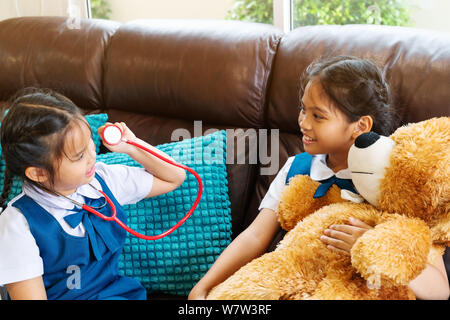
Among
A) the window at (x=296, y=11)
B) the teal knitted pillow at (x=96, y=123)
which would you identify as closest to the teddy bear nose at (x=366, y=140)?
the teal knitted pillow at (x=96, y=123)

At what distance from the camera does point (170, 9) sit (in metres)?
3.02

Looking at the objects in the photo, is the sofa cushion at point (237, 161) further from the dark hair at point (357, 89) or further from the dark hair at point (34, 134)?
the dark hair at point (34, 134)

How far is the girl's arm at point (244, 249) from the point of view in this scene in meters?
1.18

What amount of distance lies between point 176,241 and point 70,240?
1.20 ft

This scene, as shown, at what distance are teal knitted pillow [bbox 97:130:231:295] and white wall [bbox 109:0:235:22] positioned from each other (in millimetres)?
1753

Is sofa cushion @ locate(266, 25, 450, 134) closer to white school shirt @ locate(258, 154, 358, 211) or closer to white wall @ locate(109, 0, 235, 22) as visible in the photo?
white school shirt @ locate(258, 154, 358, 211)

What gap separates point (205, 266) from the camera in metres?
1.39

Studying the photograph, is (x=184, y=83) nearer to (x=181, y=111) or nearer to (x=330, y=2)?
(x=181, y=111)

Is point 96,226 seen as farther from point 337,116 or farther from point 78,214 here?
point 337,116

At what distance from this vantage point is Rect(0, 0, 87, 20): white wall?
2.31 metres

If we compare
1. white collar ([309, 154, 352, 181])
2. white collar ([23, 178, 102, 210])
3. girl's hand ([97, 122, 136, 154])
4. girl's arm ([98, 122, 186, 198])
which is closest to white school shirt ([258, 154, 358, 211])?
white collar ([309, 154, 352, 181])

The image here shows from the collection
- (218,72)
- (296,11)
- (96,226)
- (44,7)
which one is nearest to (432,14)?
(296,11)

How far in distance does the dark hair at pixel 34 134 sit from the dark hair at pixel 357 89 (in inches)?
23.5

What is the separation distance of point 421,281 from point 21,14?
225 centimetres
